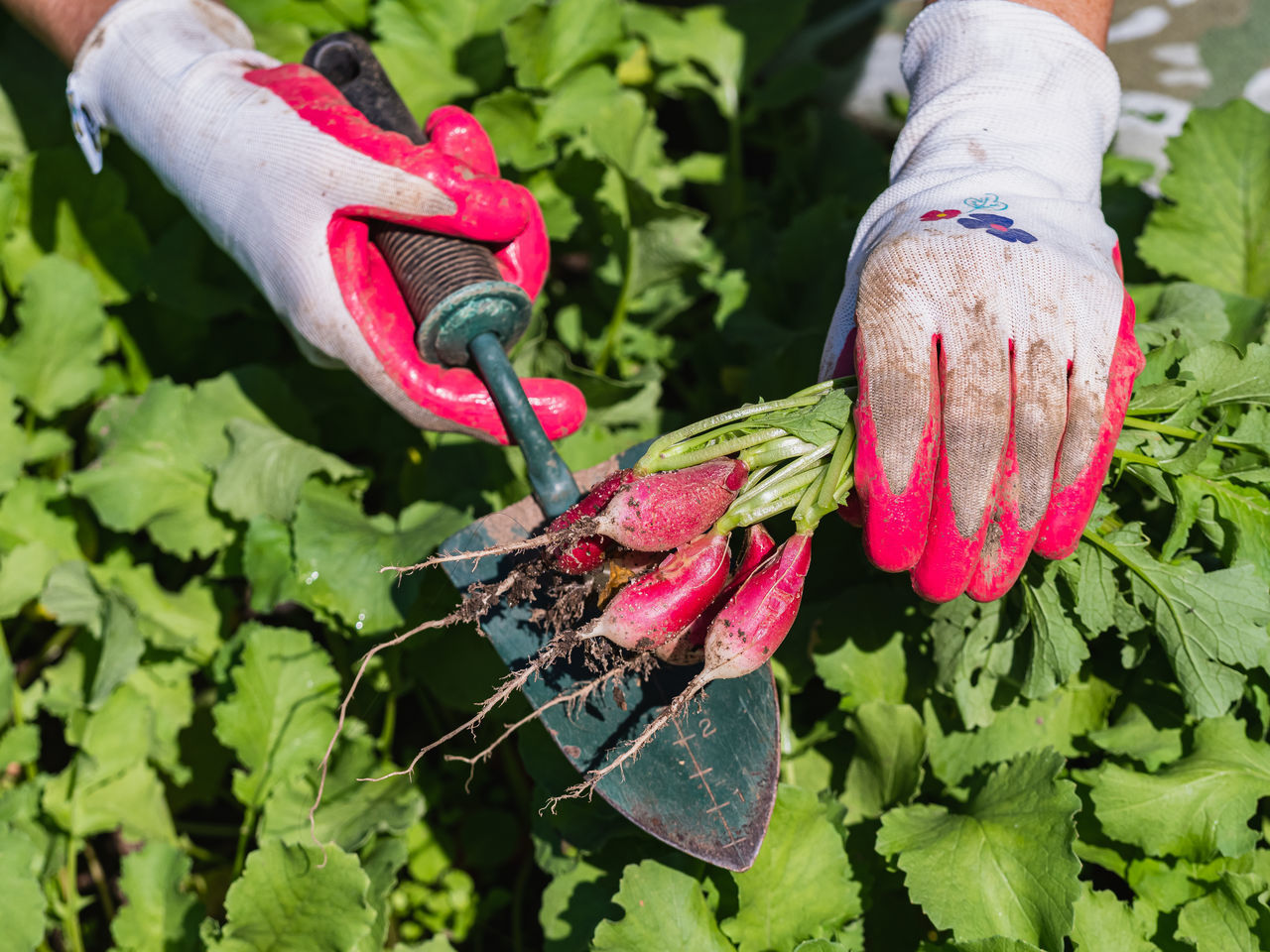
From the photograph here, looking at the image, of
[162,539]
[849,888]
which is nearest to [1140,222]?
[849,888]

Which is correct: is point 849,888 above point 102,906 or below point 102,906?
above

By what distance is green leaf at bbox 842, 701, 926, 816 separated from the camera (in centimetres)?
197

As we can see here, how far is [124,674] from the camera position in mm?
2291

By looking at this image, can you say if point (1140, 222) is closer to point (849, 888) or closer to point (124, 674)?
point (849, 888)

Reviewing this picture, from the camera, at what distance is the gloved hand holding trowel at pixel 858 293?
1563mm

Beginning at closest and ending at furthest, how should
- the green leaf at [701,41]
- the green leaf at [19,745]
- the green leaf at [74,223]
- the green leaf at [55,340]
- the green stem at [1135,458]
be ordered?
the green stem at [1135,458], the green leaf at [19,745], the green leaf at [55,340], the green leaf at [74,223], the green leaf at [701,41]

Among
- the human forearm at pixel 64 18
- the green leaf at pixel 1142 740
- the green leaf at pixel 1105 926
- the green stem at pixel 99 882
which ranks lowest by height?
the green stem at pixel 99 882

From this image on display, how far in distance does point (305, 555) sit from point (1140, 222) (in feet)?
7.35

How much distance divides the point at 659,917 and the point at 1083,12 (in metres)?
1.96

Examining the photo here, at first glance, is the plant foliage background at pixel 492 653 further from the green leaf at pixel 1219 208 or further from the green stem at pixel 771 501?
the green stem at pixel 771 501

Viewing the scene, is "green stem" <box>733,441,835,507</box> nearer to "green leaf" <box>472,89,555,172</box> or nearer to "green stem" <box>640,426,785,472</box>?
"green stem" <box>640,426,785,472</box>

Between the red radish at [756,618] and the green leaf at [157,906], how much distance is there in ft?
4.54

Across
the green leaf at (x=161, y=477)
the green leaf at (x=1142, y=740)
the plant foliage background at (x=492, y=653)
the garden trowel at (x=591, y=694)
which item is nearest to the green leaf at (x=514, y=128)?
the plant foliage background at (x=492, y=653)

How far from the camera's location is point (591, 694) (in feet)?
5.98
